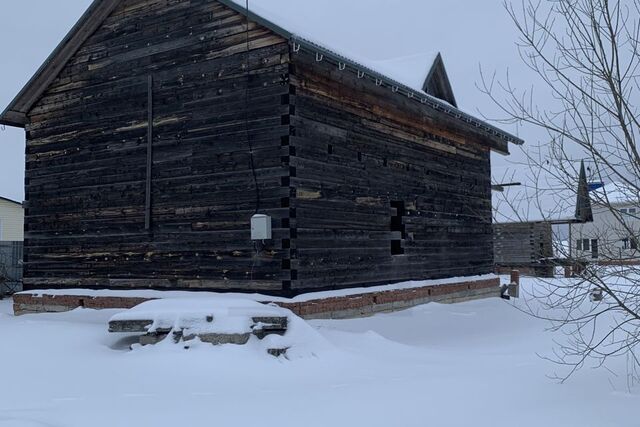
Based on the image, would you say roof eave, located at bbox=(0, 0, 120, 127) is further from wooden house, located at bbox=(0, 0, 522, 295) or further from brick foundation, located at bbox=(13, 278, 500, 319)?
brick foundation, located at bbox=(13, 278, 500, 319)

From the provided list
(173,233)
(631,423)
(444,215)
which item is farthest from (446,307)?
(631,423)

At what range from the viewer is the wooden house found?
11070mm

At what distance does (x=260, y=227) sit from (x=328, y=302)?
2.01 metres

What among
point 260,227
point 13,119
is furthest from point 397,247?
point 13,119

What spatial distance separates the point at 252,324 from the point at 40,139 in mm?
8538

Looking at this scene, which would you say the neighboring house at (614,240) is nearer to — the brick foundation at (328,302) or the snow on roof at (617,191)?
the snow on roof at (617,191)

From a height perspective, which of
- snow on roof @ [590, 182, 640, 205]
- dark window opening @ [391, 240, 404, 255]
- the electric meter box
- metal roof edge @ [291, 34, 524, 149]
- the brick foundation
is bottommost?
the brick foundation

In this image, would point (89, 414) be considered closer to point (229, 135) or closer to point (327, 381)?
point (327, 381)

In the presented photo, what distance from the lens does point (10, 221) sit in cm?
3438

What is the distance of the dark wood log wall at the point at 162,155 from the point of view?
1115cm

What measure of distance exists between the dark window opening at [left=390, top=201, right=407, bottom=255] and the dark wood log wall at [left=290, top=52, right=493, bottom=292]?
0.08ft

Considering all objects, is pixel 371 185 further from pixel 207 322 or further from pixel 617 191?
pixel 617 191

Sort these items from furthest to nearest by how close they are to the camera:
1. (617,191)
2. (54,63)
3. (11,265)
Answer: (11,265) < (54,63) < (617,191)

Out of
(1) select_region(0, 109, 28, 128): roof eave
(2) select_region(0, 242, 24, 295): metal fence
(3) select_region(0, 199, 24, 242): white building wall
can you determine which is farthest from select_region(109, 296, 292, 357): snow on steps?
(3) select_region(0, 199, 24, 242): white building wall
